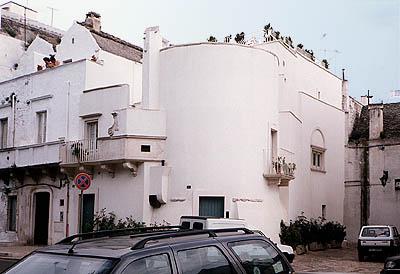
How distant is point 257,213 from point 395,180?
45.9ft

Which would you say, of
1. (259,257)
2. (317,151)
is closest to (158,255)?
(259,257)

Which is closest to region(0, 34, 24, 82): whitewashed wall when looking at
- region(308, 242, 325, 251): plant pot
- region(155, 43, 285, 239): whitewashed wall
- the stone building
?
region(155, 43, 285, 239): whitewashed wall

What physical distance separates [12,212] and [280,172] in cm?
1427

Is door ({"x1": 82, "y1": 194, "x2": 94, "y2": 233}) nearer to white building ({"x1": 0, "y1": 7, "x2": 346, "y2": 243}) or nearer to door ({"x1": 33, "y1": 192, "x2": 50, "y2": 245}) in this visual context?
white building ({"x1": 0, "y1": 7, "x2": 346, "y2": 243})

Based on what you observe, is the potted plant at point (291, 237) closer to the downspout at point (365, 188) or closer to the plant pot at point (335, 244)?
the plant pot at point (335, 244)

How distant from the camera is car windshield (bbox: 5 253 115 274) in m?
5.31

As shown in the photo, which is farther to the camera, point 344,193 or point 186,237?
point 344,193

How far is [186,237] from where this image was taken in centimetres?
625

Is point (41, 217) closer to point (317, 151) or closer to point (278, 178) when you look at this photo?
point (278, 178)

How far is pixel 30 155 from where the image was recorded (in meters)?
28.8

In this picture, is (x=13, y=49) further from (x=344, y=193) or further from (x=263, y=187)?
(x=344, y=193)

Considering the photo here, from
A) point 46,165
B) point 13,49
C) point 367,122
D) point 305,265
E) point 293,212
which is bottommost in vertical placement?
point 305,265

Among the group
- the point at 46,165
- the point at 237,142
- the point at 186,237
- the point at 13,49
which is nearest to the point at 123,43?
the point at 13,49

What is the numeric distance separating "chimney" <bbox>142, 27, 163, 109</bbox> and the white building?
5 centimetres
